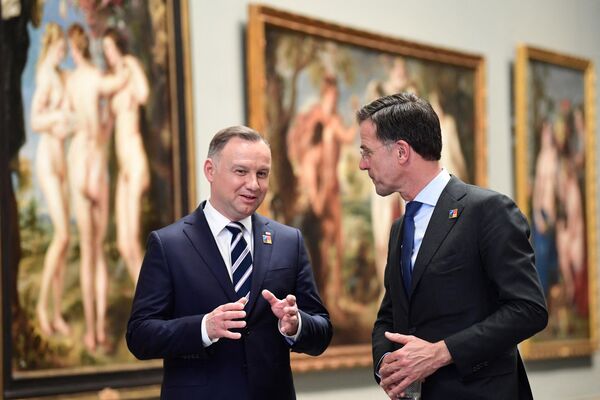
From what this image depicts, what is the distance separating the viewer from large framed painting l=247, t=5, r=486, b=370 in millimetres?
8883

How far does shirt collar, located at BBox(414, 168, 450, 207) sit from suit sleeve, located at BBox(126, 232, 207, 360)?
4.29 feet

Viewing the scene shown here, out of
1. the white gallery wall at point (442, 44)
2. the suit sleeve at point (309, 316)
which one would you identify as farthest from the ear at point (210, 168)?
the white gallery wall at point (442, 44)

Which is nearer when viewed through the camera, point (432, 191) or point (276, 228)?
point (432, 191)

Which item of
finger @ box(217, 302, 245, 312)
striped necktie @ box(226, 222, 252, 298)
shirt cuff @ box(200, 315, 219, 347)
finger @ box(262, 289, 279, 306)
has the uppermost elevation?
striped necktie @ box(226, 222, 252, 298)

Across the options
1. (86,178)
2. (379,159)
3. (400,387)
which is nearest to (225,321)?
(400,387)

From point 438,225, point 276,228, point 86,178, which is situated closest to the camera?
point 438,225

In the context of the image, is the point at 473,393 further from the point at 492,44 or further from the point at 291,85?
the point at 492,44

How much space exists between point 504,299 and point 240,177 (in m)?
1.57

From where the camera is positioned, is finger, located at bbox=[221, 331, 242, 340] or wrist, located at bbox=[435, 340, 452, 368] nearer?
wrist, located at bbox=[435, 340, 452, 368]

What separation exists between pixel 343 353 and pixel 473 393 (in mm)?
4679

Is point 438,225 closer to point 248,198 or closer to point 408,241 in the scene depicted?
point 408,241

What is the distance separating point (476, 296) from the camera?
15.9 ft

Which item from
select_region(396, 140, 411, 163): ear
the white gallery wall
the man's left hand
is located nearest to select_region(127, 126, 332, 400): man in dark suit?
the man's left hand

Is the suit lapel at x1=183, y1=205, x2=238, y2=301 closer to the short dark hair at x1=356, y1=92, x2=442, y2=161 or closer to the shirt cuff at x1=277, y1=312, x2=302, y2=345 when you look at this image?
the shirt cuff at x1=277, y1=312, x2=302, y2=345
